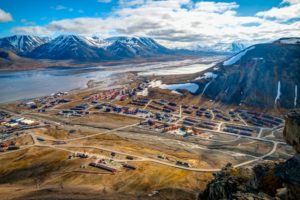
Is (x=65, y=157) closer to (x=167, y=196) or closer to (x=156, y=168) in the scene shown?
(x=156, y=168)

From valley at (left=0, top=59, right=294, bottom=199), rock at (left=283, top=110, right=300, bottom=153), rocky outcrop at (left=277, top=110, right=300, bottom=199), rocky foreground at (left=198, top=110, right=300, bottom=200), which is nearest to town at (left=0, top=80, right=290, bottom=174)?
valley at (left=0, top=59, right=294, bottom=199)

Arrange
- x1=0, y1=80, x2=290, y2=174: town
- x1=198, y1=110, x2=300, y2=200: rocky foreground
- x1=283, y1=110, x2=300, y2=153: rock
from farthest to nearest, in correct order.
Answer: x1=0, y1=80, x2=290, y2=174: town
x1=283, y1=110, x2=300, y2=153: rock
x1=198, y1=110, x2=300, y2=200: rocky foreground

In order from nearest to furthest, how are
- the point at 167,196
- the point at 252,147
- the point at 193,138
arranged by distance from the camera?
the point at 167,196, the point at 252,147, the point at 193,138

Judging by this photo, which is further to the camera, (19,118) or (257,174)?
(19,118)

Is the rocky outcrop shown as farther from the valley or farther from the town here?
the town

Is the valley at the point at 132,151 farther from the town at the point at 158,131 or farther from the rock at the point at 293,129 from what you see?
the rock at the point at 293,129

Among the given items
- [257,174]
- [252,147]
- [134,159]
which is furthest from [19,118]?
[257,174]

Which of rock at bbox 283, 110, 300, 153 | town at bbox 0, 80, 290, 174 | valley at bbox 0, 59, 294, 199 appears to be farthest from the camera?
town at bbox 0, 80, 290, 174

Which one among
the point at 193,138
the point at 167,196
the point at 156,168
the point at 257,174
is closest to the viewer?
the point at 257,174
